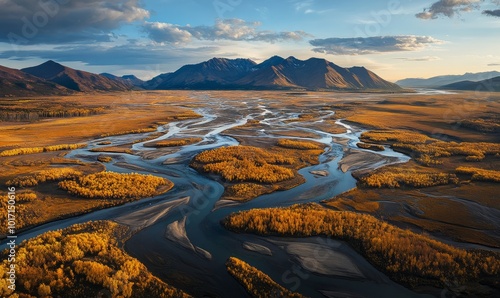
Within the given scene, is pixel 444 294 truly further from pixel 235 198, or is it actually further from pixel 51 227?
pixel 51 227

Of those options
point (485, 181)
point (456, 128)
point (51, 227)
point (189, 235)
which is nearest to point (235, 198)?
point (189, 235)

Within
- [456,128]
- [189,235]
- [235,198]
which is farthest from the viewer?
[456,128]

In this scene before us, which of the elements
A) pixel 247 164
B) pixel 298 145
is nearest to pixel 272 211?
pixel 247 164

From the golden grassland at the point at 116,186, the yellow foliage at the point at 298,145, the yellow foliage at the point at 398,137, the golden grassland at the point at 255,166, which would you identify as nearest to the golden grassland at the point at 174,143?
the golden grassland at the point at 255,166

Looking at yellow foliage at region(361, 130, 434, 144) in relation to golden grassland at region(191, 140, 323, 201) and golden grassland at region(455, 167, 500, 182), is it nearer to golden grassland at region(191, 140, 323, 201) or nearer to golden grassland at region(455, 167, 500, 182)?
golden grassland at region(191, 140, 323, 201)

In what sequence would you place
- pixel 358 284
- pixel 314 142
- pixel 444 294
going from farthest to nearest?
pixel 314 142
pixel 358 284
pixel 444 294

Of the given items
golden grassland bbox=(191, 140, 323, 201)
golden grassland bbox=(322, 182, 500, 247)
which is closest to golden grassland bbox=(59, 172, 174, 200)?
golden grassland bbox=(191, 140, 323, 201)
